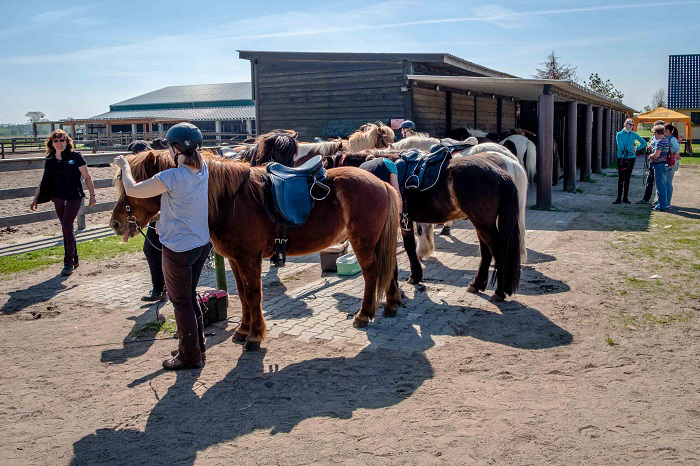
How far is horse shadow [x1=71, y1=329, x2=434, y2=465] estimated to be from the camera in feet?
11.5

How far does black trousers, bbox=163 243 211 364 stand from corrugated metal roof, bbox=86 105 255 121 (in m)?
42.6

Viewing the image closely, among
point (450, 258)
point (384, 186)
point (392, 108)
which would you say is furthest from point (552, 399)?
point (392, 108)

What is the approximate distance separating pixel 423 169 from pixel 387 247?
1.59 metres

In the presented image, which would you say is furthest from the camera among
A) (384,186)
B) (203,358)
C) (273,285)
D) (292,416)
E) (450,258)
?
(450,258)

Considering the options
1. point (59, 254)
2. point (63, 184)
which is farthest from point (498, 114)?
point (63, 184)

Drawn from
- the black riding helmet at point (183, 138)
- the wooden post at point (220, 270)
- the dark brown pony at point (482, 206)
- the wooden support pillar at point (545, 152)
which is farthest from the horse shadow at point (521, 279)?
the wooden support pillar at point (545, 152)

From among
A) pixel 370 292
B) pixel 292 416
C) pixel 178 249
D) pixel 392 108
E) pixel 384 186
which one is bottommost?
pixel 292 416

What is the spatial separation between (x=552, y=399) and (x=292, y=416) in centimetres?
180

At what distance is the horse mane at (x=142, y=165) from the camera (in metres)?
4.59

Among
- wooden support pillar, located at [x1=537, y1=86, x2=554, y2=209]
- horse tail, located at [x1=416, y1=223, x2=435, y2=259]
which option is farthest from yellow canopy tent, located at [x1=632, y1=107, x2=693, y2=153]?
horse tail, located at [x1=416, y1=223, x2=435, y2=259]

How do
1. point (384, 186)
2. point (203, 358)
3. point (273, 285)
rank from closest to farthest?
point (203, 358), point (384, 186), point (273, 285)

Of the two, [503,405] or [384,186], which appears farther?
[384,186]

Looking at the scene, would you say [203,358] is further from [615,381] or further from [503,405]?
[615,381]

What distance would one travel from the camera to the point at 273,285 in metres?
7.41
